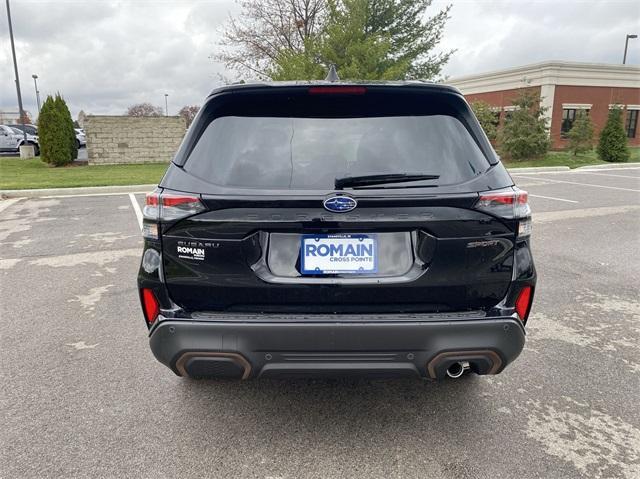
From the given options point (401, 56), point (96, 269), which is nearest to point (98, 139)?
point (401, 56)

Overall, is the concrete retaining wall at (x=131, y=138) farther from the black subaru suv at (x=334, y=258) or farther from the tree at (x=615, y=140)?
the tree at (x=615, y=140)

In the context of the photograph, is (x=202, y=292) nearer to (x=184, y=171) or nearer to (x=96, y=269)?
(x=184, y=171)

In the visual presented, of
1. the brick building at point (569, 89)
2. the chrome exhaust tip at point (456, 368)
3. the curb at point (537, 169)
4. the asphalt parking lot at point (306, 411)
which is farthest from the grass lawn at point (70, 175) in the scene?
the brick building at point (569, 89)

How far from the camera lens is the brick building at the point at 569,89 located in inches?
1147

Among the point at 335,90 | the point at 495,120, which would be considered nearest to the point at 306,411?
the point at 335,90

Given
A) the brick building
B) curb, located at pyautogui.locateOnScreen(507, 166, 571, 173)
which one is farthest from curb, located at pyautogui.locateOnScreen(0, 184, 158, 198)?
the brick building

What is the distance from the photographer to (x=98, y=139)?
19.9 metres

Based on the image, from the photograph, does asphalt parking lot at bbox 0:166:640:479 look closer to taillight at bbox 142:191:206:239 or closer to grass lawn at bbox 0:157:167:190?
taillight at bbox 142:191:206:239

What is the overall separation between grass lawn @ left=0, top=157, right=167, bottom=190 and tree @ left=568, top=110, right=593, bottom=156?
781 inches

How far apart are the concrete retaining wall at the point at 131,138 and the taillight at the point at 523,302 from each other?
19.4 m

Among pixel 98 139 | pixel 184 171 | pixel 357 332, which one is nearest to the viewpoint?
pixel 357 332

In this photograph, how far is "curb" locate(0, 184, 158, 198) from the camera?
40.5 feet

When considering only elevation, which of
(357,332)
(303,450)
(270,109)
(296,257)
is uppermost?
(270,109)

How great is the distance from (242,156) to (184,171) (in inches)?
11.7
